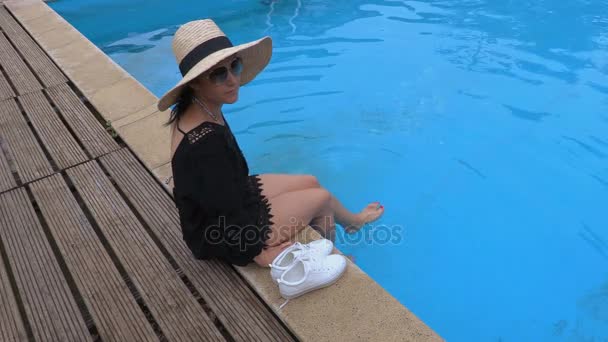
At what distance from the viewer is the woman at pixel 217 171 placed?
1.80 metres

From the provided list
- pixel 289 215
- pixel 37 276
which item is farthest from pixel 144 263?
pixel 289 215

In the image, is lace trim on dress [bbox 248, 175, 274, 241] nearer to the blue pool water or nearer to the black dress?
the black dress

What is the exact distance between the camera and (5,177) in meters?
2.86

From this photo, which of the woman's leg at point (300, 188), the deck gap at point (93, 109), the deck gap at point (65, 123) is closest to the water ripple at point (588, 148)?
the woman's leg at point (300, 188)

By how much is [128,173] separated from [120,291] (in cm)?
98

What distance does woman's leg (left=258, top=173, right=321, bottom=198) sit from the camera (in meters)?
2.42

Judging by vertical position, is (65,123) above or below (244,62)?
below

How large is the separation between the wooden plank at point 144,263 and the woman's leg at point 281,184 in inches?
26.0

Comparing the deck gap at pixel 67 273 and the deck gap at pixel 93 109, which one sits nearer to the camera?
the deck gap at pixel 67 273

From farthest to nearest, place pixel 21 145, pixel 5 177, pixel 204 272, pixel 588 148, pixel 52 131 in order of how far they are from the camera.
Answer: pixel 588 148 → pixel 52 131 → pixel 21 145 → pixel 5 177 → pixel 204 272

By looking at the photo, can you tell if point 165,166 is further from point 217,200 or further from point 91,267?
point 217,200

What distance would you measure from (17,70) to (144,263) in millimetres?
3095

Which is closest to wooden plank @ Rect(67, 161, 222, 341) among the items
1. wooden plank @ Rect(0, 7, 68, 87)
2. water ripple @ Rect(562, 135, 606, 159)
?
wooden plank @ Rect(0, 7, 68, 87)

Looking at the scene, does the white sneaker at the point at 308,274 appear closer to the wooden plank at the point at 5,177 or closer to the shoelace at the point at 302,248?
the shoelace at the point at 302,248
